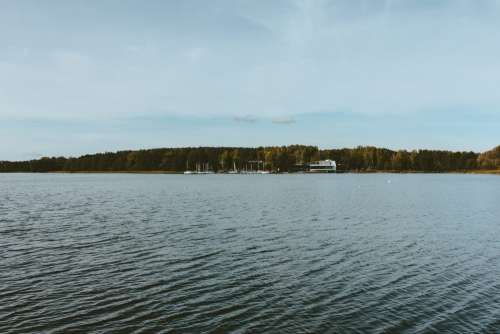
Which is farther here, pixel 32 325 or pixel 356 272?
pixel 356 272

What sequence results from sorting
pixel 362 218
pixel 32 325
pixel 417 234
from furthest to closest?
pixel 362 218, pixel 417 234, pixel 32 325

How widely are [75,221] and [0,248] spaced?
16528 millimetres

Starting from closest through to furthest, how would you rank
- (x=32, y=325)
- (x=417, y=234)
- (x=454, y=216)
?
(x=32, y=325) < (x=417, y=234) < (x=454, y=216)

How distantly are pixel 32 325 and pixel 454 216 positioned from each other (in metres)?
54.6

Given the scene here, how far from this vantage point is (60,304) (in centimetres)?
2027

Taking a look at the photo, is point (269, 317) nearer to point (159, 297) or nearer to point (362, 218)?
point (159, 297)

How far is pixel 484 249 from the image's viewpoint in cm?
3441

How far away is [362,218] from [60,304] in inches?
1636

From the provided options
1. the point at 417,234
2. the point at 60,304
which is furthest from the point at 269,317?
the point at 417,234

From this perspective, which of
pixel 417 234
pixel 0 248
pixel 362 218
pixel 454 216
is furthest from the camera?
pixel 454 216

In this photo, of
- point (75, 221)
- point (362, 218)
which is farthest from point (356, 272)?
point (75, 221)

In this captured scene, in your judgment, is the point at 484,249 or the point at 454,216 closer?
the point at 484,249

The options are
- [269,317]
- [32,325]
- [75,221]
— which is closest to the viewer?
[32,325]

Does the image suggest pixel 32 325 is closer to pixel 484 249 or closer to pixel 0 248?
pixel 0 248
